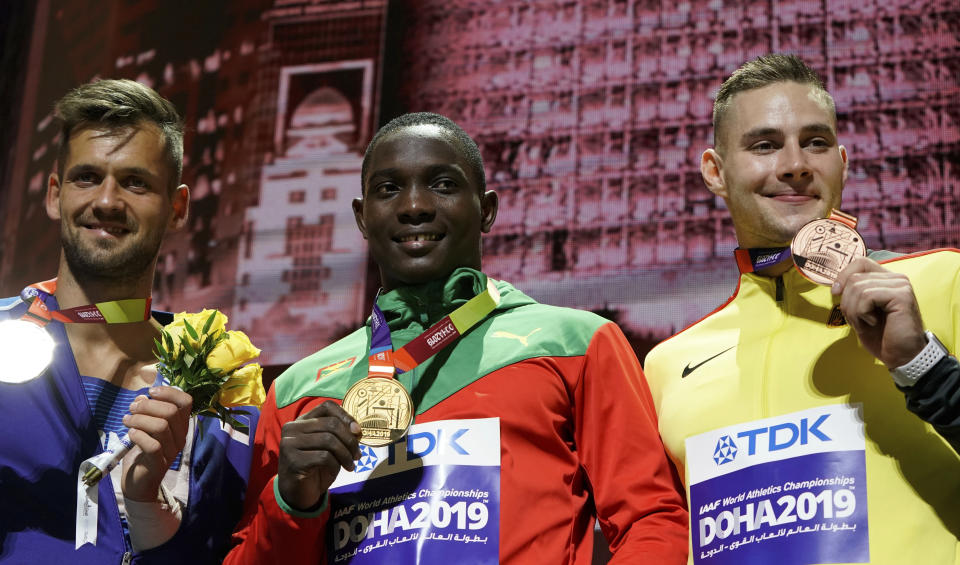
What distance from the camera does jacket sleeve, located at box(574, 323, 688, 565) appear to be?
7.05 feet

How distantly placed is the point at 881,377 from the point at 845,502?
284 mm

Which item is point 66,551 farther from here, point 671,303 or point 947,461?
point 671,303

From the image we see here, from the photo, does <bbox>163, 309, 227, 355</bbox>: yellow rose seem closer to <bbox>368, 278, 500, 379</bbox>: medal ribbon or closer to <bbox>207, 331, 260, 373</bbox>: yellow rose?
<bbox>207, 331, 260, 373</bbox>: yellow rose


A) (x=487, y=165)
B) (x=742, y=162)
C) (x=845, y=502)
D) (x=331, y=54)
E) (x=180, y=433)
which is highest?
(x=331, y=54)

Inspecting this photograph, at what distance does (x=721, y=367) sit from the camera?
2463 mm

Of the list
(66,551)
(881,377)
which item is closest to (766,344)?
(881,377)

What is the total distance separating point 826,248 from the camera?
7.11 feet

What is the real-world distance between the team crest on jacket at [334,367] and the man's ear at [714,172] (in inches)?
39.5

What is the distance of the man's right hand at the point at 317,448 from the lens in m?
2.05

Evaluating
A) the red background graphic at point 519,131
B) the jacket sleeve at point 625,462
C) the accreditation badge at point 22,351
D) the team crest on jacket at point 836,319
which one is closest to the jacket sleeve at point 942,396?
the team crest on jacket at point 836,319

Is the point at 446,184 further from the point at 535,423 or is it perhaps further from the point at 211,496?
the point at 211,496

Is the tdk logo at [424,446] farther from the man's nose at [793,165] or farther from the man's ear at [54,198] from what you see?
the man's ear at [54,198]

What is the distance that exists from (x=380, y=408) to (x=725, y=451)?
744mm

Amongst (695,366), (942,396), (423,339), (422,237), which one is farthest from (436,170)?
(942,396)
